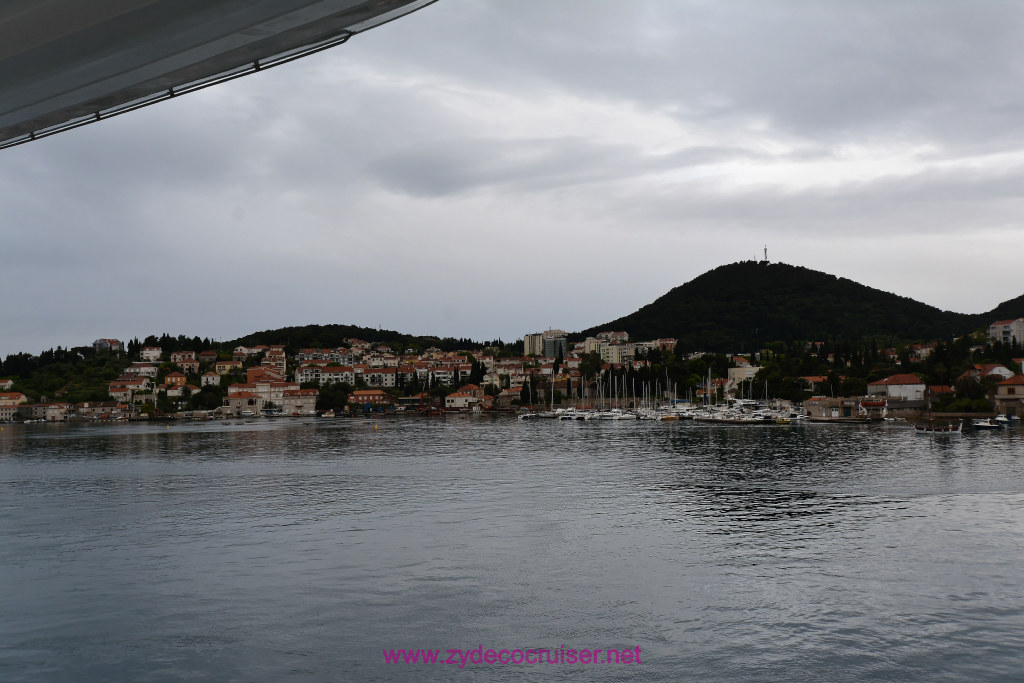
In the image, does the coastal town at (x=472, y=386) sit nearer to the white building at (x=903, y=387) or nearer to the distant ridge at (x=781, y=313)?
the white building at (x=903, y=387)

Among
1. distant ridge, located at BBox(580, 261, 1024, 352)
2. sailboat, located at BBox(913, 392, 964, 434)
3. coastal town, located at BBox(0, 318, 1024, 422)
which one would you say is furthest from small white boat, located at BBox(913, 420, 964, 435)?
distant ridge, located at BBox(580, 261, 1024, 352)

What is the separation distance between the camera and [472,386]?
92.2 metres

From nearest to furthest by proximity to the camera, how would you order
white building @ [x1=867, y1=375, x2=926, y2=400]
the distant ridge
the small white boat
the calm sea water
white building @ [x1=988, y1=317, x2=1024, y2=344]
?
1. the calm sea water
2. the small white boat
3. white building @ [x1=867, y1=375, x2=926, y2=400]
4. white building @ [x1=988, y1=317, x2=1024, y2=344]
5. the distant ridge

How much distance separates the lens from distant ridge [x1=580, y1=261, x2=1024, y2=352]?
120 metres

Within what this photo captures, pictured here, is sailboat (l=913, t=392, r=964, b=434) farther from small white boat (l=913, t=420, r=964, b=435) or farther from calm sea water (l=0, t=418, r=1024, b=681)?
calm sea water (l=0, t=418, r=1024, b=681)

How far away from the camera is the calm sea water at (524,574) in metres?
8.91

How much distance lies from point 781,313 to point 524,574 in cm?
13299

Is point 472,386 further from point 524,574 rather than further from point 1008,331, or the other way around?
point 524,574

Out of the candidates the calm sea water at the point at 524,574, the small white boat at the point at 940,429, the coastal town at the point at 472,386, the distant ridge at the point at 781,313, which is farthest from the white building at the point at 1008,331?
the calm sea water at the point at 524,574

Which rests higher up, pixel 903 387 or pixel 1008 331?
pixel 1008 331

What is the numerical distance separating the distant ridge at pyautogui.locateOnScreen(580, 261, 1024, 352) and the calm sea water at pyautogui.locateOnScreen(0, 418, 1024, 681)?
102887 mm

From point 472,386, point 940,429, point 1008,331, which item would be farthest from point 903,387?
point 472,386

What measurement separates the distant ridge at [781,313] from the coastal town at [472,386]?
12.9m

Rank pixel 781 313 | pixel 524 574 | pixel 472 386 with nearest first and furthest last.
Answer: pixel 524 574 < pixel 472 386 < pixel 781 313
